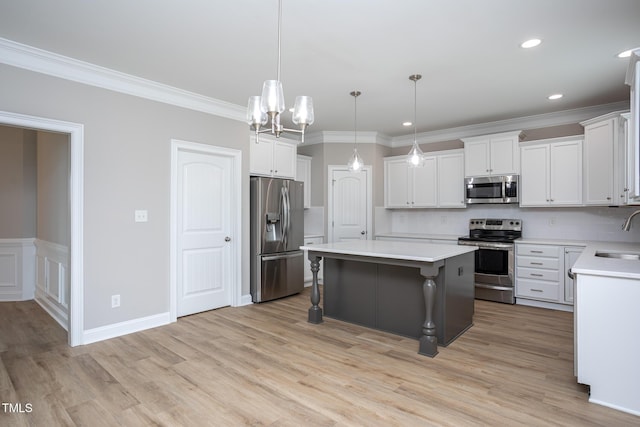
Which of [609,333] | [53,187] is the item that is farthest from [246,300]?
[609,333]

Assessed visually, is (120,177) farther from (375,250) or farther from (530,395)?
(530,395)

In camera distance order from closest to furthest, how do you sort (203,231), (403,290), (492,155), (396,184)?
(403,290) < (203,231) < (492,155) < (396,184)

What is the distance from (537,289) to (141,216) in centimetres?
480

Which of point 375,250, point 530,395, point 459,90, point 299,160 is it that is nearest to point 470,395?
point 530,395

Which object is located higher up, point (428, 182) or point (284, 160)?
point (284, 160)

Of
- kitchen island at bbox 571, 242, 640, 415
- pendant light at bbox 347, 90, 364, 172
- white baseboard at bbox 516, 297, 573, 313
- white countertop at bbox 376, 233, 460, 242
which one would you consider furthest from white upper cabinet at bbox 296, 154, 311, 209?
kitchen island at bbox 571, 242, 640, 415

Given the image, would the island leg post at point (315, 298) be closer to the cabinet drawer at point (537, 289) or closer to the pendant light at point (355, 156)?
the pendant light at point (355, 156)

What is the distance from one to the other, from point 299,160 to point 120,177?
9.75 feet

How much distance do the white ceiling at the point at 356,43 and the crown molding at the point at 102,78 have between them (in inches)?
3.7

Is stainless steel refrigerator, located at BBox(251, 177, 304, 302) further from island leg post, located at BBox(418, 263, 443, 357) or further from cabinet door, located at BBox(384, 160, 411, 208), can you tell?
island leg post, located at BBox(418, 263, 443, 357)

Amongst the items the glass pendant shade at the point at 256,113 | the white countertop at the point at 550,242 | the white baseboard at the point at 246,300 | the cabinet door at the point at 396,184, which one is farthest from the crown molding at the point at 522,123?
the glass pendant shade at the point at 256,113

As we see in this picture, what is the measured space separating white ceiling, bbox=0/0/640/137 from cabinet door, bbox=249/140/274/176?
2.58 ft

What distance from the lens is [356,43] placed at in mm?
2848

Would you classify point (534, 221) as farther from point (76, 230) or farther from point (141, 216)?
point (76, 230)
